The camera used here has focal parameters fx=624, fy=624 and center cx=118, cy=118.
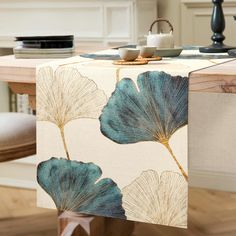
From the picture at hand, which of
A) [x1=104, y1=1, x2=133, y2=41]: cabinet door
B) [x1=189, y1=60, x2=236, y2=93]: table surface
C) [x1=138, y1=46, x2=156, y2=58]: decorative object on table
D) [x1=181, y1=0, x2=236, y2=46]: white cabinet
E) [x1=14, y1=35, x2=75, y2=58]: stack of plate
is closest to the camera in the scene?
Result: [x1=189, y1=60, x2=236, y2=93]: table surface

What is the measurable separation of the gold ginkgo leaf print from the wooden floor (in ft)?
3.35

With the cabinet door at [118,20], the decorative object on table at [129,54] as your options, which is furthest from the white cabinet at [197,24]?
the decorative object on table at [129,54]

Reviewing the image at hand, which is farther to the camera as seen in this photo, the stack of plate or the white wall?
the white wall

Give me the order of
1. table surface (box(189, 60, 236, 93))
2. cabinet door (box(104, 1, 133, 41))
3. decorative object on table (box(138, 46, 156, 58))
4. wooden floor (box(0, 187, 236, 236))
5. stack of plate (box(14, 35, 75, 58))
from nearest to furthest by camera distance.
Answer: table surface (box(189, 60, 236, 93)) → decorative object on table (box(138, 46, 156, 58)) → stack of plate (box(14, 35, 75, 58)) → wooden floor (box(0, 187, 236, 236)) → cabinet door (box(104, 1, 133, 41))

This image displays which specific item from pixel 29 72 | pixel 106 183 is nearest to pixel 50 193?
pixel 106 183

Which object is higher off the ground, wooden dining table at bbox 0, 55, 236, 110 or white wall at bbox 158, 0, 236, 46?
white wall at bbox 158, 0, 236, 46

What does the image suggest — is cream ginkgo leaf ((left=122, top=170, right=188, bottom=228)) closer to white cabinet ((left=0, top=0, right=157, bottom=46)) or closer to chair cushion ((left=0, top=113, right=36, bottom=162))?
chair cushion ((left=0, top=113, right=36, bottom=162))

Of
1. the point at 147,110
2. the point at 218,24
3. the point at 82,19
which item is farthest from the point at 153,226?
the point at 147,110

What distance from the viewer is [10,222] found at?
2.78m

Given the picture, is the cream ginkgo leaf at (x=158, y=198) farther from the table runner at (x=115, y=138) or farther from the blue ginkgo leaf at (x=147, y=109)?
the blue ginkgo leaf at (x=147, y=109)

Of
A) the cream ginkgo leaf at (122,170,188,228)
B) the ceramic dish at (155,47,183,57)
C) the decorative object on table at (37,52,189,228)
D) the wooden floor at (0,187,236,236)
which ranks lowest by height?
the wooden floor at (0,187,236,236)

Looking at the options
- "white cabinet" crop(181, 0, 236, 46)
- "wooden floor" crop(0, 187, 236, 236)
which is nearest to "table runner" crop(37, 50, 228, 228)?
"wooden floor" crop(0, 187, 236, 236)

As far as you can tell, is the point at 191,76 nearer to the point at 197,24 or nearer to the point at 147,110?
the point at 147,110

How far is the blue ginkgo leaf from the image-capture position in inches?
61.8
